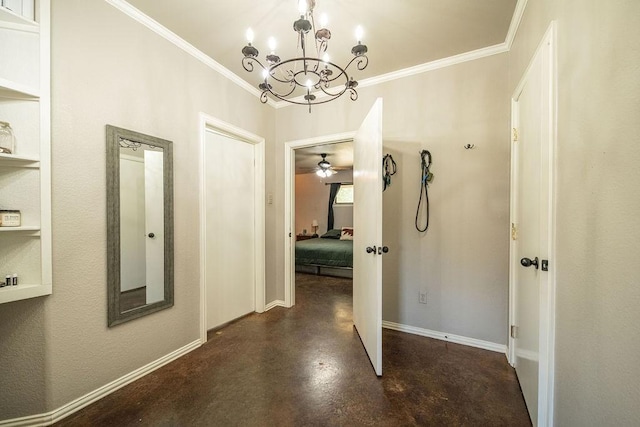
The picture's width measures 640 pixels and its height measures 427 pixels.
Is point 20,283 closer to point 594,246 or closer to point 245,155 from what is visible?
point 245,155

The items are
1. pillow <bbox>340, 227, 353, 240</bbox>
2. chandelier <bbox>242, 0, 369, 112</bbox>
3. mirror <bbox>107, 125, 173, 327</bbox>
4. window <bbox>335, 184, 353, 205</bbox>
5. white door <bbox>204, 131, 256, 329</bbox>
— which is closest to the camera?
chandelier <bbox>242, 0, 369, 112</bbox>

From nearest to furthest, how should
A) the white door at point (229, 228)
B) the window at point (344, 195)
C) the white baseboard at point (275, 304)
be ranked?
the white door at point (229, 228) < the white baseboard at point (275, 304) < the window at point (344, 195)

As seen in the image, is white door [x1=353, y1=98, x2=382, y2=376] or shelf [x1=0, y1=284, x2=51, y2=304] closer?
shelf [x1=0, y1=284, x2=51, y2=304]

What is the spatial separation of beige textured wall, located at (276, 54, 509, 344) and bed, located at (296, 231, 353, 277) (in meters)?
1.93

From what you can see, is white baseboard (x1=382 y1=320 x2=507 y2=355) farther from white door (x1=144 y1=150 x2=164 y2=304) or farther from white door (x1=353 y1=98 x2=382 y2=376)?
white door (x1=144 y1=150 x2=164 y2=304)

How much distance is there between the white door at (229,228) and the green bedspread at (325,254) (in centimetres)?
191

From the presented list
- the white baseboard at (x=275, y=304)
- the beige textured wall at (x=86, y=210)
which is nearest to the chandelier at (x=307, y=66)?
the beige textured wall at (x=86, y=210)

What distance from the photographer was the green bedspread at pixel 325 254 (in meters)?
4.54

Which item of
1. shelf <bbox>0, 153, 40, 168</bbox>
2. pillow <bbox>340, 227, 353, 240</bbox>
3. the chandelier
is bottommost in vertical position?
pillow <bbox>340, 227, 353, 240</bbox>

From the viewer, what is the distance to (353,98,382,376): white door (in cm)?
187

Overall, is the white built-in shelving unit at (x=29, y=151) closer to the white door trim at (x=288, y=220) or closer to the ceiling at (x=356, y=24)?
the ceiling at (x=356, y=24)

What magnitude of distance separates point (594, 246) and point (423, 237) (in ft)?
5.19

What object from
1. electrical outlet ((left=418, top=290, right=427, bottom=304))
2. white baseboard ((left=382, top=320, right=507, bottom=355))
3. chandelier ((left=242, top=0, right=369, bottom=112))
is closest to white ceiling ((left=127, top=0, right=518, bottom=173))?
chandelier ((left=242, top=0, right=369, bottom=112))

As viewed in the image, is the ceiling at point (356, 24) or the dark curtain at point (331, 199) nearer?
the ceiling at point (356, 24)
